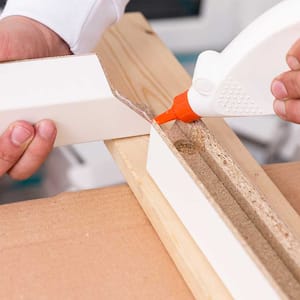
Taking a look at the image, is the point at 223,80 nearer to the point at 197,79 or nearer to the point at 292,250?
the point at 197,79

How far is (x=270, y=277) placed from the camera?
1.33 ft

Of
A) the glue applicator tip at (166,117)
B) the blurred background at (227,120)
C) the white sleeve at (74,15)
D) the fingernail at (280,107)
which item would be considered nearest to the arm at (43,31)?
the white sleeve at (74,15)

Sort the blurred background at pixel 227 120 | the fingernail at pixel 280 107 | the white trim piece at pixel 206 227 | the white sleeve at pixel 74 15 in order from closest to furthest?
the white trim piece at pixel 206 227, the fingernail at pixel 280 107, the white sleeve at pixel 74 15, the blurred background at pixel 227 120

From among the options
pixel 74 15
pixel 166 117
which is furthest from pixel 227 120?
pixel 166 117

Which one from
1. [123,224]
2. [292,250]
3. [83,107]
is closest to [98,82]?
[83,107]

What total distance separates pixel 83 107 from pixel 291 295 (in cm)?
26

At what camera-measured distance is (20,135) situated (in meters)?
0.56

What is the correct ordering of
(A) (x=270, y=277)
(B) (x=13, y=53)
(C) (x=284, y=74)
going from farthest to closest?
(B) (x=13, y=53)
(C) (x=284, y=74)
(A) (x=270, y=277)

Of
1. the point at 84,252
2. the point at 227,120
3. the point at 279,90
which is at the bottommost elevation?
the point at 227,120

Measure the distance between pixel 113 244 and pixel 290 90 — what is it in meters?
0.20

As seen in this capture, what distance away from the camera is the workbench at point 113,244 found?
18.5 inches

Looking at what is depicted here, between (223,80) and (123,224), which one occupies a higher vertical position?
(223,80)

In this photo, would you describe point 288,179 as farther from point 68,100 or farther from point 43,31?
point 43,31

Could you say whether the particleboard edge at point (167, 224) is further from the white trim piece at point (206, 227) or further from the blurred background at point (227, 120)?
the blurred background at point (227, 120)
